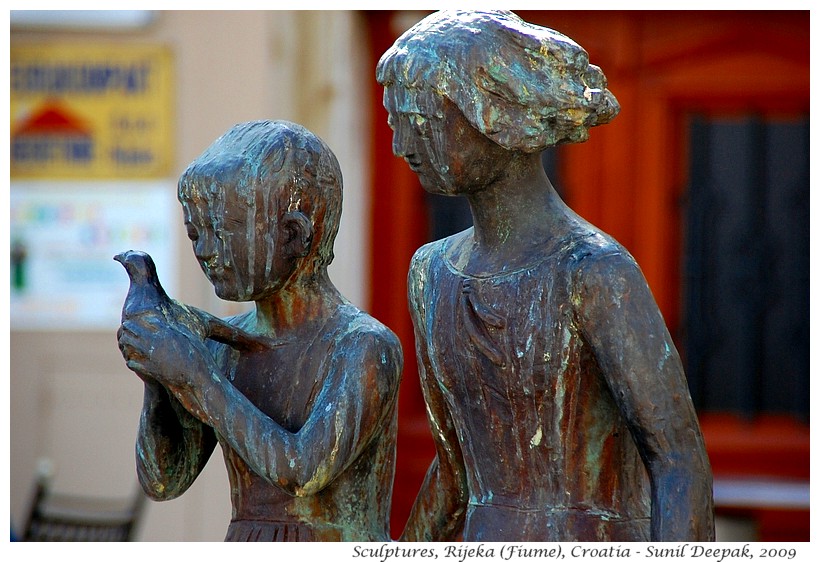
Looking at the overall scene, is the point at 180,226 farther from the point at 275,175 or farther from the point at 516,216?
the point at 516,216

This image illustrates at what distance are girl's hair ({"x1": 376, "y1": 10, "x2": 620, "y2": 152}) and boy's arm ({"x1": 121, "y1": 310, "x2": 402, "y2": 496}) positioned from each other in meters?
0.39

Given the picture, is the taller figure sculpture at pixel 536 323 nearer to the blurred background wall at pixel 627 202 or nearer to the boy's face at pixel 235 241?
the boy's face at pixel 235 241

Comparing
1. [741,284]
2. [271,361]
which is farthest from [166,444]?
[741,284]

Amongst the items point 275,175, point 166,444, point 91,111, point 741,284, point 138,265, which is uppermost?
point 91,111

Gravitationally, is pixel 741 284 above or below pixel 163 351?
below

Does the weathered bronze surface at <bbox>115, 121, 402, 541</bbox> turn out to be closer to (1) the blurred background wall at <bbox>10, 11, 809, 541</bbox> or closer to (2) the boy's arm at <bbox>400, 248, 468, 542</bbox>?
(2) the boy's arm at <bbox>400, 248, 468, 542</bbox>

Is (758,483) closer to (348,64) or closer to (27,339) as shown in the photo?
(348,64)

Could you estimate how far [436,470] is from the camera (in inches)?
80.0

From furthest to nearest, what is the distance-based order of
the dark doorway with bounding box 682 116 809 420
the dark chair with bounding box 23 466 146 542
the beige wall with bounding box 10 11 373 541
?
the dark doorway with bounding box 682 116 809 420 → the beige wall with bounding box 10 11 373 541 → the dark chair with bounding box 23 466 146 542

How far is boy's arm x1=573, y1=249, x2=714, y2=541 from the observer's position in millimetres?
1741

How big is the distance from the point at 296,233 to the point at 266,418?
0.25 metres

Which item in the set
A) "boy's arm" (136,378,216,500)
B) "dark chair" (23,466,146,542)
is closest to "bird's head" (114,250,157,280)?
"boy's arm" (136,378,216,500)
